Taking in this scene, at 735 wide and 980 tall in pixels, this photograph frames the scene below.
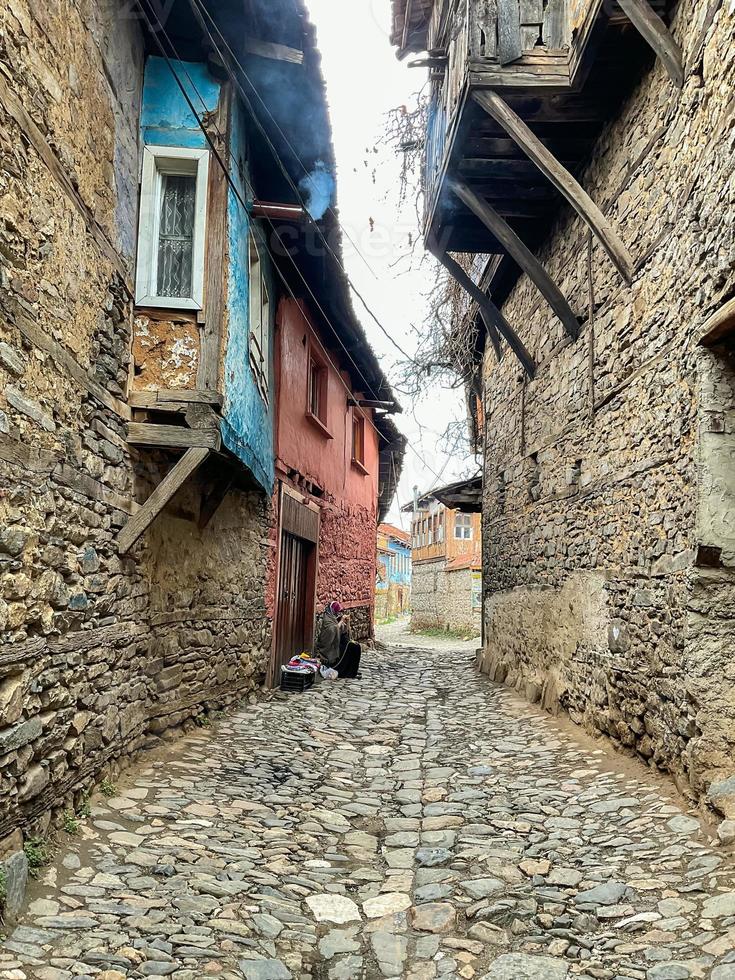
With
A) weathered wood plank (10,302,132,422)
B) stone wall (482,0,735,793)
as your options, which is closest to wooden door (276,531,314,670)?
stone wall (482,0,735,793)

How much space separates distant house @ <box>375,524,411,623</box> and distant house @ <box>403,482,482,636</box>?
7933mm

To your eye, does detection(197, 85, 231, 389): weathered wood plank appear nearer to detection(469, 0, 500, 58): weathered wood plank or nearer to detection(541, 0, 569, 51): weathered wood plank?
detection(469, 0, 500, 58): weathered wood plank

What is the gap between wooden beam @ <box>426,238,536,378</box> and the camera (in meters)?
7.45

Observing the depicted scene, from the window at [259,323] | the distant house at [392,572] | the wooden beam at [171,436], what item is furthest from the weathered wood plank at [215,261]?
the distant house at [392,572]

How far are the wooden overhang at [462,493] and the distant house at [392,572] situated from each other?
2238cm

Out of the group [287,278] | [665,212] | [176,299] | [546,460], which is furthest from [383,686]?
[665,212]

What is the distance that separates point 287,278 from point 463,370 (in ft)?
12.4

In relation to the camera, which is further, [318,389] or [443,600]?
[443,600]

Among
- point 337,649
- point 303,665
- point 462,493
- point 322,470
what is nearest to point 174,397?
point 303,665

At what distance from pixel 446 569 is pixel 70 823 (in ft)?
68.5

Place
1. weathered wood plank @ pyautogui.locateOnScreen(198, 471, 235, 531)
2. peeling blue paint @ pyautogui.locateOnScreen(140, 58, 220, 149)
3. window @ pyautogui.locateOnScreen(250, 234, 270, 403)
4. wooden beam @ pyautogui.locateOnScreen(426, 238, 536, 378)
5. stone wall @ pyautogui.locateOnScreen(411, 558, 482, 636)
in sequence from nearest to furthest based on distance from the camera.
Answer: peeling blue paint @ pyautogui.locateOnScreen(140, 58, 220, 149), weathered wood plank @ pyautogui.locateOnScreen(198, 471, 235, 531), window @ pyautogui.locateOnScreen(250, 234, 270, 403), wooden beam @ pyautogui.locateOnScreen(426, 238, 536, 378), stone wall @ pyautogui.locateOnScreen(411, 558, 482, 636)

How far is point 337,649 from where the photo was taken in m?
9.77

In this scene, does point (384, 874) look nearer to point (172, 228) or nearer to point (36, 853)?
point (36, 853)

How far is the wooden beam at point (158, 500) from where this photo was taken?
4.42 metres
